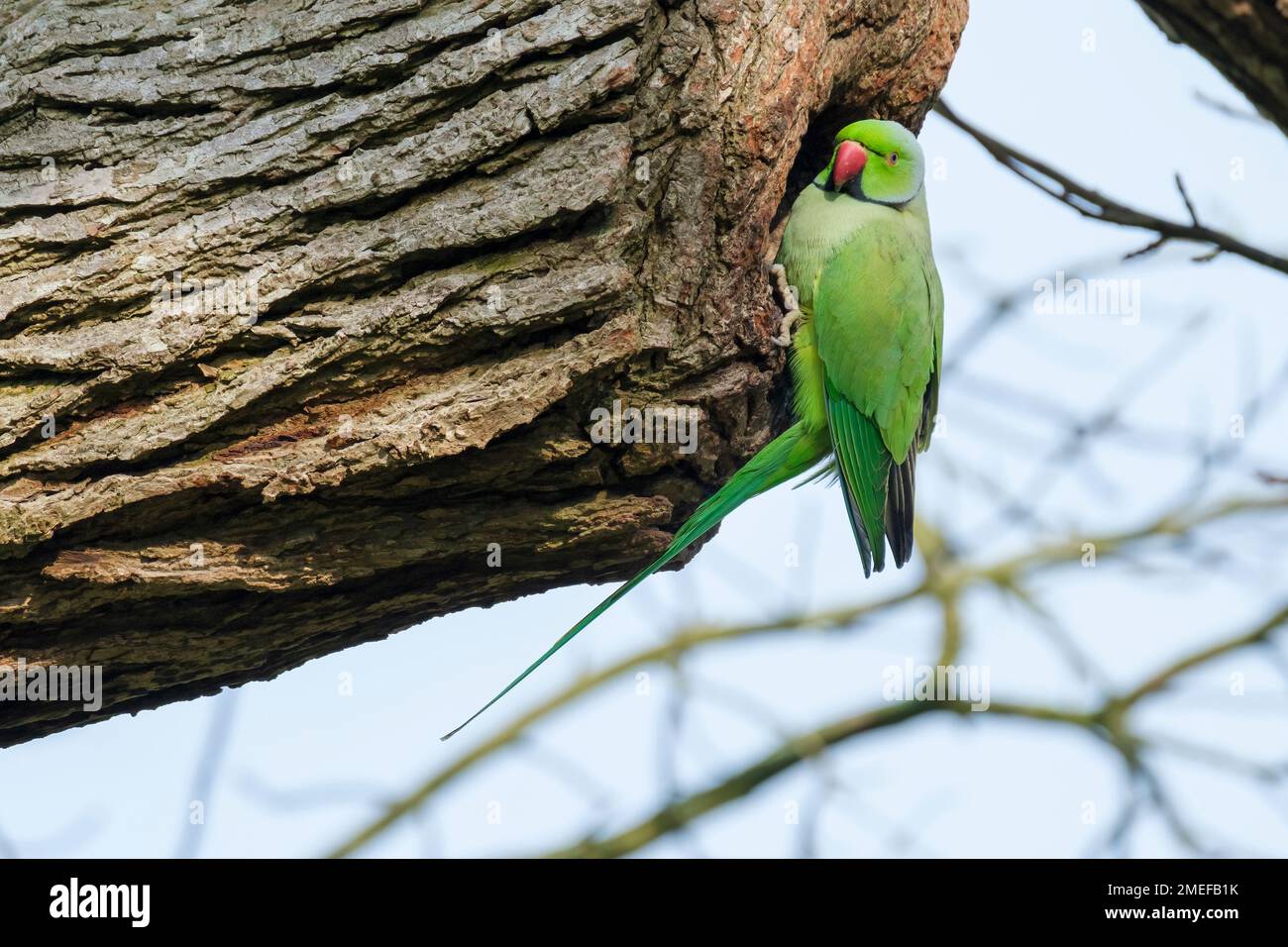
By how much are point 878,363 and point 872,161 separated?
64 cm

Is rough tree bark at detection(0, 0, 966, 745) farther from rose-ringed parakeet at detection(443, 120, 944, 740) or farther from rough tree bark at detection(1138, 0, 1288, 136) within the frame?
rough tree bark at detection(1138, 0, 1288, 136)

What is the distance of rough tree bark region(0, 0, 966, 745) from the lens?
2553 millimetres

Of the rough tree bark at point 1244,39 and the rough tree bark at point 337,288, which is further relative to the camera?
the rough tree bark at point 337,288

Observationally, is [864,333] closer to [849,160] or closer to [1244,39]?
[849,160]

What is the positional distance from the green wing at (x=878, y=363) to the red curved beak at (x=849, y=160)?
14 centimetres

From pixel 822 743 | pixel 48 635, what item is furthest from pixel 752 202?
pixel 822 743

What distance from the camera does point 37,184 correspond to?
103 inches

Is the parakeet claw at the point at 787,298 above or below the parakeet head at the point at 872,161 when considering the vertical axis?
below

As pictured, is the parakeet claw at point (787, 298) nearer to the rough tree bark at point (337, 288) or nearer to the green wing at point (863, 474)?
the green wing at point (863, 474)

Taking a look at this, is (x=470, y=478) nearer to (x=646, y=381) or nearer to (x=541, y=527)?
(x=541, y=527)

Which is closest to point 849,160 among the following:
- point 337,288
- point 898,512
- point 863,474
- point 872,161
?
point 872,161

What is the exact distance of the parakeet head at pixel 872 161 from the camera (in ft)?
11.4

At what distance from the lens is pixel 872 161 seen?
3.50 meters

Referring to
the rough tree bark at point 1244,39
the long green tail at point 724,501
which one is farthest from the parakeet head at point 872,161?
the rough tree bark at point 1244,39
